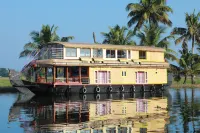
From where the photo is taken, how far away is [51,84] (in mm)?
30859

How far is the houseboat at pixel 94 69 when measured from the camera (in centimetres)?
3175

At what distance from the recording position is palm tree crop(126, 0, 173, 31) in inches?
1887

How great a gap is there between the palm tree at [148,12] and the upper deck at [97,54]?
10890 mm

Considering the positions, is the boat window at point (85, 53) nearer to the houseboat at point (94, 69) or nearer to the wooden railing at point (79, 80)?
the houseboat at point (94, 69)

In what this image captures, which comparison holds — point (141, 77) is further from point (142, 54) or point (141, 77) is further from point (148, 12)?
point (148, 12)

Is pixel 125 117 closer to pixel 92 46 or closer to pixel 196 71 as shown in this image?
pixel 92 46

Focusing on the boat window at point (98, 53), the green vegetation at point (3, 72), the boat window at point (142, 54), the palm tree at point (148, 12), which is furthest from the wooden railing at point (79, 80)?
the green vegetation at point (3, 72)

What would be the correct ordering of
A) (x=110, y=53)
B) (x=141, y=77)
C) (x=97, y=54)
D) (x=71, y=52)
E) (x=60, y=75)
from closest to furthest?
(x=71, y=52) < (x=97, y=54) < (x=110, y=53) < (x=60, y=75) < (x=141, y=77)

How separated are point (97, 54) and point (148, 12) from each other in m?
16.2

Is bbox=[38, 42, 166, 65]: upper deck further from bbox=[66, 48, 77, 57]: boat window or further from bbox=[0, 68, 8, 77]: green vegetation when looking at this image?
bbox=[0, 68, 8, 77]: green vegetation

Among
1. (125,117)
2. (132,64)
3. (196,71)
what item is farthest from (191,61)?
(125,117)

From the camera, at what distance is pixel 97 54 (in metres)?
34.3

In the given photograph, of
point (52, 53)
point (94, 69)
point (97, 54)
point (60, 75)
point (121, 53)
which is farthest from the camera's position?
point (121, 53)

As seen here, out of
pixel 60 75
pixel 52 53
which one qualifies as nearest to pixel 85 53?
pixel 52 53
